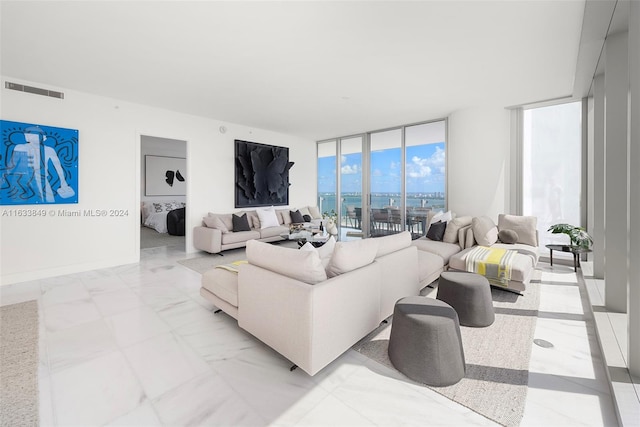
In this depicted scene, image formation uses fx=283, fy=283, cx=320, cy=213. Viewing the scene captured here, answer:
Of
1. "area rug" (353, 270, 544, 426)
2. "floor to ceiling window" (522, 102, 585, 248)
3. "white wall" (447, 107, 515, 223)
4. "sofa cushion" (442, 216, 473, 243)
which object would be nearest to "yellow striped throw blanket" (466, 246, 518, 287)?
"area rug" (353, 270, 544, 426)

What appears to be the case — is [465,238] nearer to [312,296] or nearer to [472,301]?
[472,301]

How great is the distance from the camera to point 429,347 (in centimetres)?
175

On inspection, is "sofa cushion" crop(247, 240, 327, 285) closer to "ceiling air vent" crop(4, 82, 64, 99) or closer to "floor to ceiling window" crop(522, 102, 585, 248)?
"ceiling air vent" crop(4, 82, 64, 99)

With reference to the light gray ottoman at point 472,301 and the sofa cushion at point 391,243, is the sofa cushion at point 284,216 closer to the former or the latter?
the sofa cushion at point 391,243

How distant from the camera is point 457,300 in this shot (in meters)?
2.55

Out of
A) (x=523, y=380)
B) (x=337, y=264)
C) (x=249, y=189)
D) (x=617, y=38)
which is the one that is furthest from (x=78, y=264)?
(x=617, y=38)

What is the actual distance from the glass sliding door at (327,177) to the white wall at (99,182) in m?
3.22

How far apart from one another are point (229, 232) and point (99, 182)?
222 centimetres

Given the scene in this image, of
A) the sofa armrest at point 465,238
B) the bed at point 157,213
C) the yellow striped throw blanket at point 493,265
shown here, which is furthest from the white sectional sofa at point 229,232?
the yellow striped throw blanket at point 493,265

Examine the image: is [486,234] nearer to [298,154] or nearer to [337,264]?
[337,264]

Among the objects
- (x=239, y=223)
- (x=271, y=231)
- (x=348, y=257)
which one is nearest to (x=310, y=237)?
(x=271, y=231)

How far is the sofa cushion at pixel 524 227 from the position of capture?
165 inches

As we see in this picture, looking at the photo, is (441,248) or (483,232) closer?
(441,248)

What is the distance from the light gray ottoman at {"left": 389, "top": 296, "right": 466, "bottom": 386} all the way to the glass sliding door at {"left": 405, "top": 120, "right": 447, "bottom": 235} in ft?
14.0
